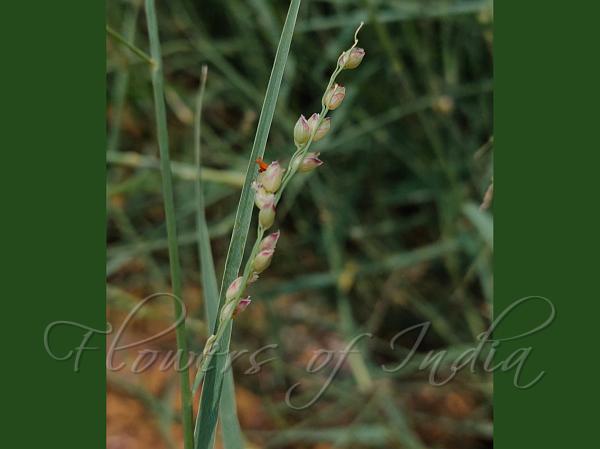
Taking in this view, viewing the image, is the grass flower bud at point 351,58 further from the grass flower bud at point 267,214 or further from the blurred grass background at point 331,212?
the blurred grass background at point 331,212

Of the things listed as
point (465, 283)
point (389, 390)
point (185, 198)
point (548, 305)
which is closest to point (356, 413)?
point (389, 390)

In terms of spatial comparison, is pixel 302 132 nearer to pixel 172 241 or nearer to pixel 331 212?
pixel 172 241

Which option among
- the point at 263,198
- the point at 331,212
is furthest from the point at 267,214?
the point at 331,212

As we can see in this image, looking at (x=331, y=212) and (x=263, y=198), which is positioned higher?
(x=331, y=212)

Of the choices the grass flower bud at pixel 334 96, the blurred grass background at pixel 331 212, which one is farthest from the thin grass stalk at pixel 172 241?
the blurred grass background at pixel 331 212

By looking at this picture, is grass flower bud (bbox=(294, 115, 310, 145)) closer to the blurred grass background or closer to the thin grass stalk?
the thin grass stalk

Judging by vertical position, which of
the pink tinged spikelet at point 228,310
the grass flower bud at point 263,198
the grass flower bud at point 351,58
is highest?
the grass flower bud at point 351,58
